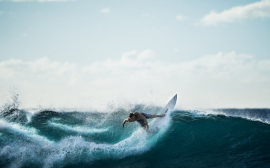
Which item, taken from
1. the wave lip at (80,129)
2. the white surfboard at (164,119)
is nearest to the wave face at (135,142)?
the wave lip at (80,129)

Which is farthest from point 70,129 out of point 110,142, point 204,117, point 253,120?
point 253,120

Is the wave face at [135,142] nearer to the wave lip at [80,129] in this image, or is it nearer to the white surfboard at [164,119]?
the wave lip at [80,129]

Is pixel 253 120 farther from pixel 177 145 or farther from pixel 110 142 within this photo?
pixel 110 142

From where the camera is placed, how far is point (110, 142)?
370 inches

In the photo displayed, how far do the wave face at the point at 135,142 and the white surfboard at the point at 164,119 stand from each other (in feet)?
0.84

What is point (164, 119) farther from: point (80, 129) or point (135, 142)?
point (80, 129)

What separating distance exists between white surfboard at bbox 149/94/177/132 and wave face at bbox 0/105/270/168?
26 centimetres

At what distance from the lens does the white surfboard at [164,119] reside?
952cm

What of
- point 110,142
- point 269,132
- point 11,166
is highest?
point 269,132

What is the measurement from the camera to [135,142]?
8680mm

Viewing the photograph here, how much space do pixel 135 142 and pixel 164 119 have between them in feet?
7.06

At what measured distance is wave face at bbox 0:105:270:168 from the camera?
779cm

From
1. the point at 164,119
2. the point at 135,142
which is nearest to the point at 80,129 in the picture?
the point at 135,142

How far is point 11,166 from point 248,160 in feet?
27.8
